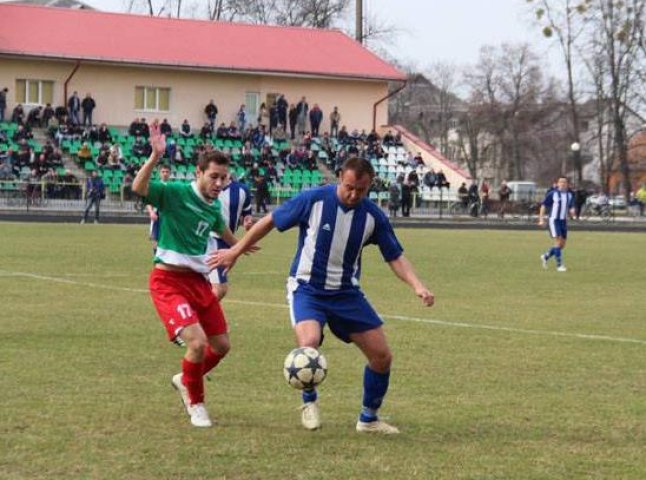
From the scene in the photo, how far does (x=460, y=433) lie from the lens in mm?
8023

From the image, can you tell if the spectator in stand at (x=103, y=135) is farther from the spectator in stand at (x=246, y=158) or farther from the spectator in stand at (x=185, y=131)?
the spectator in stand at (x=246, y=158)

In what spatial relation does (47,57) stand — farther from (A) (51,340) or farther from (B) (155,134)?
(B) (155,134)

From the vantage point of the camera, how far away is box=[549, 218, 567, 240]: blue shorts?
2558 centimetres

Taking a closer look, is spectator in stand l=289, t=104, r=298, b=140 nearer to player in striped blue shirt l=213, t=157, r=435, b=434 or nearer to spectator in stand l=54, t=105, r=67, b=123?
spectator in stand l=54, t=105, r=67, b=123

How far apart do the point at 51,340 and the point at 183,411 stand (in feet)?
13.0

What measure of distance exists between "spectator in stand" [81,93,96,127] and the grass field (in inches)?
1267

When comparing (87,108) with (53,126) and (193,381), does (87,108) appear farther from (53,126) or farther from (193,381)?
(193,381)

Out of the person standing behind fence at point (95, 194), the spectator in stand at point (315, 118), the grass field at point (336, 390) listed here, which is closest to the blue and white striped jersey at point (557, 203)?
the grass field at point (336, 390)

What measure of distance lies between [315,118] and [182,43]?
25.0ft

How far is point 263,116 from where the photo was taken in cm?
5597

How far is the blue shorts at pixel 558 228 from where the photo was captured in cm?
2558

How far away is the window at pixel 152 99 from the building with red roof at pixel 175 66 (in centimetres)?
4

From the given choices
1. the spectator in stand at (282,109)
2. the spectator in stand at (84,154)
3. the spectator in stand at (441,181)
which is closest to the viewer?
the spectator in stand at (84,154)

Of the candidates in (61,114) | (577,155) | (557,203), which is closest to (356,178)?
(557,203)
